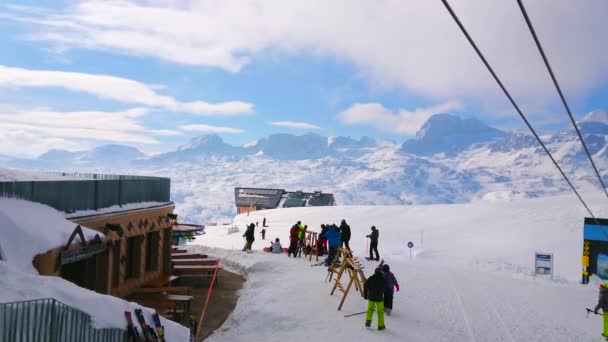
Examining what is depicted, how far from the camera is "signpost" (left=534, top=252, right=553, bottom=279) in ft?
78.7

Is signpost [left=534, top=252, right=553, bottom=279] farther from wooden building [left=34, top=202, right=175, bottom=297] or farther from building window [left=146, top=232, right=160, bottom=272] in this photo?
building window [left=146, top=232, right=160, bottom=272]

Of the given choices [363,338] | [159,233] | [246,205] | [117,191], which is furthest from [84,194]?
[246,205]

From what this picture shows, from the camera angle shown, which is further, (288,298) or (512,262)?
(512,262)

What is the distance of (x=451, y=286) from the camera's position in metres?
19.2

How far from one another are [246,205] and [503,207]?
183ft

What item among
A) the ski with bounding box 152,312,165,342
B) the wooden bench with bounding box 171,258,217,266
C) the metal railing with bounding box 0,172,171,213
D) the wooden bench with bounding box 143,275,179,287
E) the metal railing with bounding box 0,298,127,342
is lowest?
the wooden bench with bounding box 143,275,179,287

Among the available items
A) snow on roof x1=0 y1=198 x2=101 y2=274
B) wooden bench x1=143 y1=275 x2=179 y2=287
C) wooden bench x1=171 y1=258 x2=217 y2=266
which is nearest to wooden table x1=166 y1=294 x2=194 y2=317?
wooden bench x1=143 y1=275 x2=179 y2=287

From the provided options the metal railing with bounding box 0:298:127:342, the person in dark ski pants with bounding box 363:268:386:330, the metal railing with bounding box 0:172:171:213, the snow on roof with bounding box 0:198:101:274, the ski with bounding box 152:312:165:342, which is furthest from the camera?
the person in dark ski pants with bounding box 363:268:386:330

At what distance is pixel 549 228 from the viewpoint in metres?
34.5

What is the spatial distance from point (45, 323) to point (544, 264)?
23239mm

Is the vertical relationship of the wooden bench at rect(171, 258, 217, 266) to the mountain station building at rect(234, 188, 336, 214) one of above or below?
below

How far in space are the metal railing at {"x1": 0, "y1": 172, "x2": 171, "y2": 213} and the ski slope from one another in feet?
16.2

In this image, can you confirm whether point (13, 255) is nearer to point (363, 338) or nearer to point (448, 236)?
point (363, 338)

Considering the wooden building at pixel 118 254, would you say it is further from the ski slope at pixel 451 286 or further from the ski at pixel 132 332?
the ski slope at pixel 451 286
